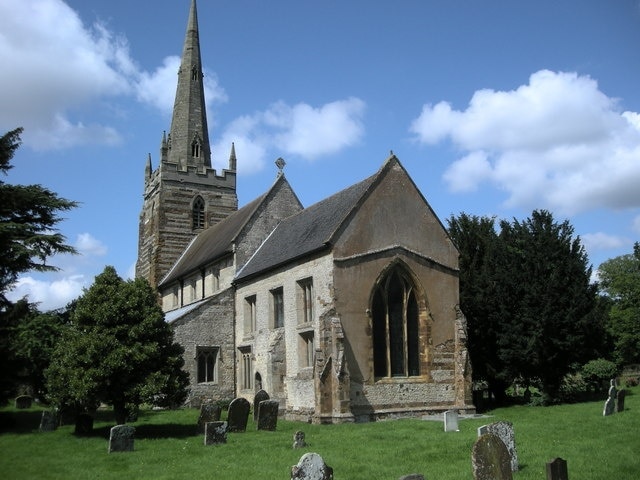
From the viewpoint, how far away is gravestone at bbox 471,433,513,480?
11.3 m

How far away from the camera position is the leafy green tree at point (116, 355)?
20.9 m

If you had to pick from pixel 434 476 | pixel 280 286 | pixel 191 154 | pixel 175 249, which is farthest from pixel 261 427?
pixel 191 154

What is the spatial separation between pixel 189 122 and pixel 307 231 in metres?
21.7

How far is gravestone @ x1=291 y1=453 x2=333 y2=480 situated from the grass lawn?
157cm

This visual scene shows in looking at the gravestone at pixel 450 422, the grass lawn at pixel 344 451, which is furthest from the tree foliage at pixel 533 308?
the gravestone at pixel 450 422

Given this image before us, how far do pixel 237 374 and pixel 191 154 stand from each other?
20489mm

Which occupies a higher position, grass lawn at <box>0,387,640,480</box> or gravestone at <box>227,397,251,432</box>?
gravestone at <box>227,397,251,432</box>

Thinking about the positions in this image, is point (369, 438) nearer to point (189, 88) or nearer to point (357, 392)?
point (357, 392)

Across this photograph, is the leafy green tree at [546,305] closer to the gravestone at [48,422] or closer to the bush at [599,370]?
the bush at [599,370]

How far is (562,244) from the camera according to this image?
28578 millimetres

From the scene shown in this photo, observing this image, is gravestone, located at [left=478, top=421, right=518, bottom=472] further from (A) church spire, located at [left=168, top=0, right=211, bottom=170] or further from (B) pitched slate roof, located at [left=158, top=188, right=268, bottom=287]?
(A) church spire, located at [left=168, top=0, right=211, bottom=170]

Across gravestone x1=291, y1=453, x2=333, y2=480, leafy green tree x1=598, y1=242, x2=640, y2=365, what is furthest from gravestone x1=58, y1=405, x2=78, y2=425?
leafy green tree x1=598, y1=242, x2=640, y2=365

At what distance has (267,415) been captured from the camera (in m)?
22.1

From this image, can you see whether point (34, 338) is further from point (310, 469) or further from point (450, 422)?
point (310, 469)
